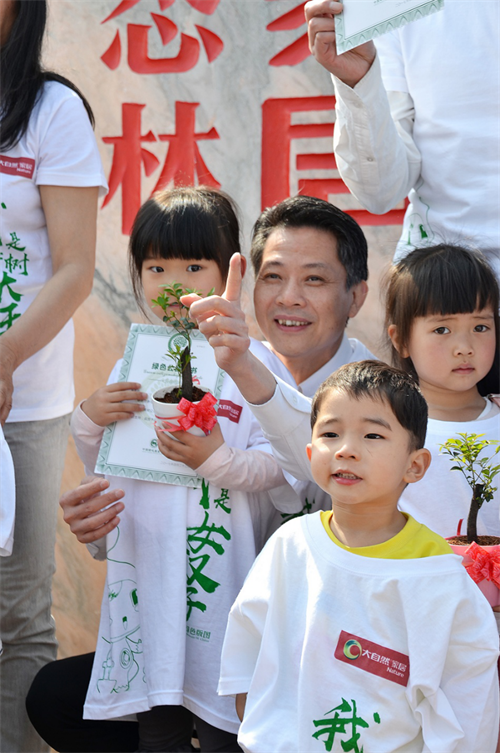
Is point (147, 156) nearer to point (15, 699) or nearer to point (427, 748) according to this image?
point (15, 699)

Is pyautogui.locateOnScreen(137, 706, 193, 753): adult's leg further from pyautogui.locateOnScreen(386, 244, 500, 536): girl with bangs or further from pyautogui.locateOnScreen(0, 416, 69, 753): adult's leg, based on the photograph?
pyautogui.locateOnScreen(386, 244, 500, 536): girl with bangs

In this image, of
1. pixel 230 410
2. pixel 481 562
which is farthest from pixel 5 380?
pixel 481 562

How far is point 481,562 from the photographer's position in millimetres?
1336

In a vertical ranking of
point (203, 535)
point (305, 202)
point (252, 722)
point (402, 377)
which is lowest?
point (252, 722)

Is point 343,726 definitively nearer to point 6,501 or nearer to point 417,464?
point 417,464

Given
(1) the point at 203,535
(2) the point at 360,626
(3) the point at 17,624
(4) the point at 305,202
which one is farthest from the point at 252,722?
(4) the point at 305,202

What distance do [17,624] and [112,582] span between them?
0.42 metres

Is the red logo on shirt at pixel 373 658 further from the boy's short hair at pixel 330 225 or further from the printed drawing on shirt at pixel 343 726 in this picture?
the boy's short hair at pixel 330 225

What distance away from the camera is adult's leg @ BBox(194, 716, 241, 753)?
5.49ft

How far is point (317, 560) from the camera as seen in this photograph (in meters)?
1.35

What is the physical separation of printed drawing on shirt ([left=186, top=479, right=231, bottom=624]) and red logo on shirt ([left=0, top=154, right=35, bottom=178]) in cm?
86

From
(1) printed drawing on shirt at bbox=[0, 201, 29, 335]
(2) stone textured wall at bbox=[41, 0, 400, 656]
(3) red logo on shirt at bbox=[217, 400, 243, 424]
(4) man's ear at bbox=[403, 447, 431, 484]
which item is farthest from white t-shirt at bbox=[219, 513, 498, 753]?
(2) stone textured wall at bbox=[41, 0, 400, 656]

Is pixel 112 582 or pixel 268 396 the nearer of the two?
Result: pixel 268 396

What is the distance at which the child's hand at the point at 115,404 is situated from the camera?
178 cm
